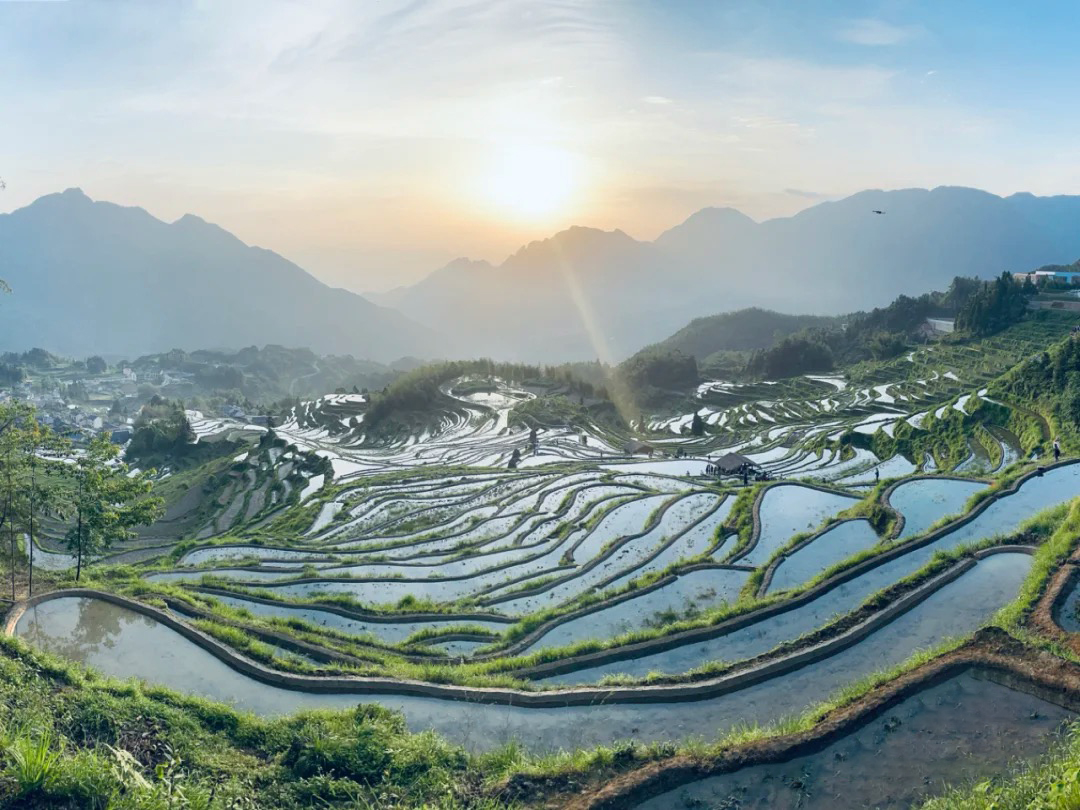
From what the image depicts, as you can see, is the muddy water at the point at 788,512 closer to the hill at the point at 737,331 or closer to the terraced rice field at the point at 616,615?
the terraced rice field at the point at 616,615

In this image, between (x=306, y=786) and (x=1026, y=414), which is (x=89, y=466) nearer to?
(x=306, y=786)

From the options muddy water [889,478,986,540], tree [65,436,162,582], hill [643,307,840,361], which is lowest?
muddy water [889,478,986,540]

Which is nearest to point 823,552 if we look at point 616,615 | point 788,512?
point 788,512

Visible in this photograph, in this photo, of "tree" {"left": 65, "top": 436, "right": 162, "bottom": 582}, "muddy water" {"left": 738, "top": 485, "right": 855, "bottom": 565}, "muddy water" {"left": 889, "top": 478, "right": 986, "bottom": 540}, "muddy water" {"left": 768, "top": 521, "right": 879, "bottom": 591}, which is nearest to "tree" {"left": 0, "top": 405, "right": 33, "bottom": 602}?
"tree" {"left": 65, "top": 436, "right": 162, "bottom": 582}

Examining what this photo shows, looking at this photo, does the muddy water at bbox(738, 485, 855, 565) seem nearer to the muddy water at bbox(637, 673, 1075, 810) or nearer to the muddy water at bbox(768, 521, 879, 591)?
the muddy water at bbox(768, 521, 879, 591)

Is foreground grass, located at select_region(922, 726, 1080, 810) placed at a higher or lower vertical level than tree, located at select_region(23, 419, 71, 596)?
lower

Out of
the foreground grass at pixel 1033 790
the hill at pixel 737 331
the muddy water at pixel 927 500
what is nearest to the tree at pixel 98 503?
the foreground grass at pixel 1033 790
